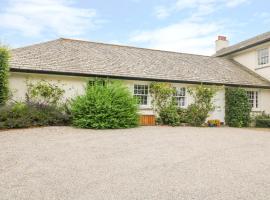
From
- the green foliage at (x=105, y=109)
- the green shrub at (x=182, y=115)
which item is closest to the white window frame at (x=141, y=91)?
the green shrub at (x=182, y=115)

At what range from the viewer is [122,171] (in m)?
6.39

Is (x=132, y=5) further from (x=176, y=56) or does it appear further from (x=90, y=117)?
(x=176, y=56)

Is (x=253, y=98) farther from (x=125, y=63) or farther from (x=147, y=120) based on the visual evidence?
(x=125, y=63)

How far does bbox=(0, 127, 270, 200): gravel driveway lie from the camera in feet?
16.5

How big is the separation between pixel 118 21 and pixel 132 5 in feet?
3.39

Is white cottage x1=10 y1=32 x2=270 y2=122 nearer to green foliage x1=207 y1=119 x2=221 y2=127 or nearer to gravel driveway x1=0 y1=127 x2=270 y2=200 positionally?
green foliage x1=207 y1=119 x2=221 y2=127

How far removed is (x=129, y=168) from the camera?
6.67m

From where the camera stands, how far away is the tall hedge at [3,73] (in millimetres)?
13666

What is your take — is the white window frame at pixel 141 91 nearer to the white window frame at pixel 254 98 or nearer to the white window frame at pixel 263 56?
the white window frame at pixel 254 98

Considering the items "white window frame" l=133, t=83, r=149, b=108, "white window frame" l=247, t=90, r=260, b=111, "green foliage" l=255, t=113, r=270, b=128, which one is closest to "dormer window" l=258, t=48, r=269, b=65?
"white window frame" l=247, t=90, r=260, b=111

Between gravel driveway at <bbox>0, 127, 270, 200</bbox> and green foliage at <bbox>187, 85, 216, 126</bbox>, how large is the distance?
700 centimetres

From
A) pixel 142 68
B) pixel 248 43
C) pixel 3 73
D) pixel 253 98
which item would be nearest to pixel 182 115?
pixel 142 68

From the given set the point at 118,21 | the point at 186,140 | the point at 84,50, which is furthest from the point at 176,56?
the point at 186,140

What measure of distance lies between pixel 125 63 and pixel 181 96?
4485 mm
